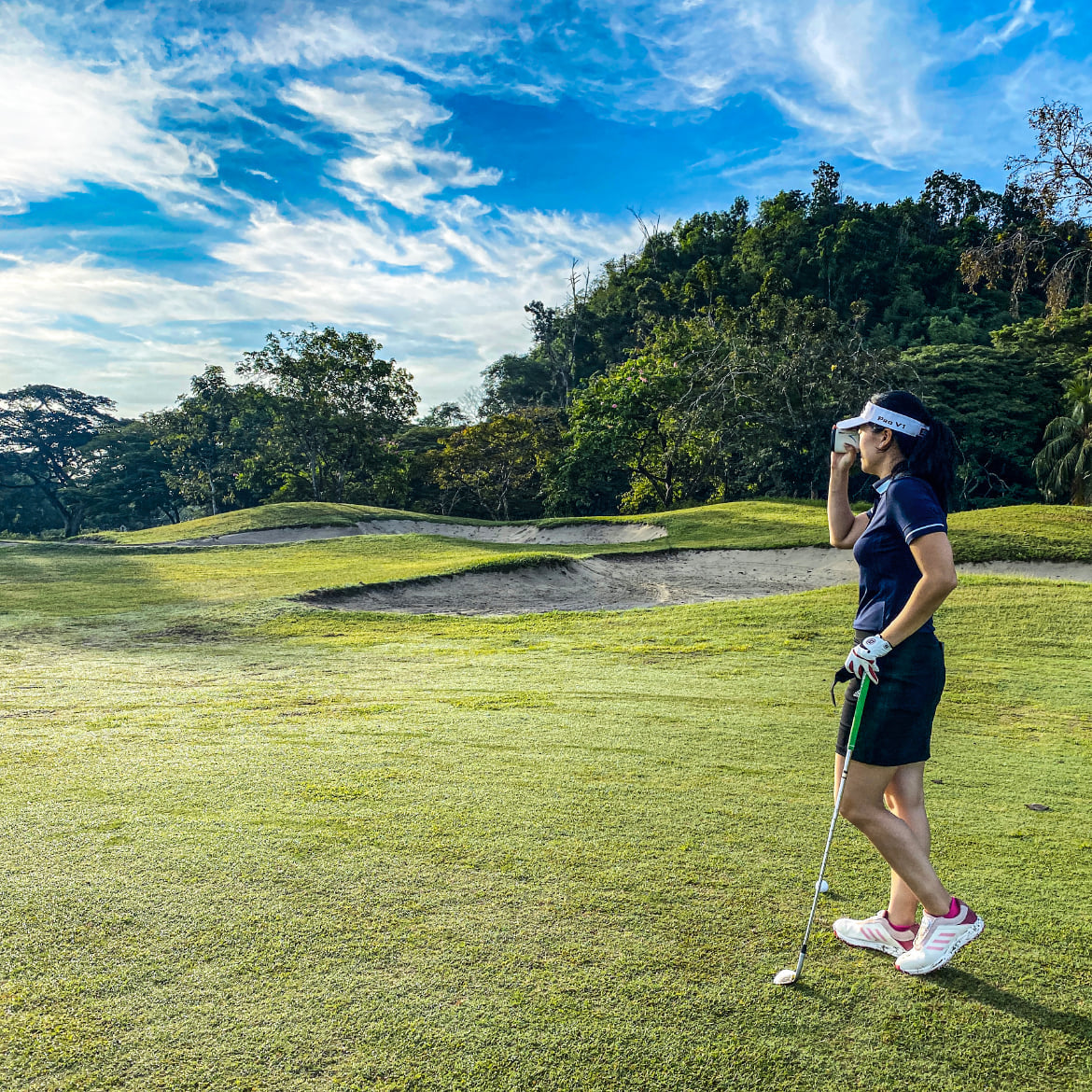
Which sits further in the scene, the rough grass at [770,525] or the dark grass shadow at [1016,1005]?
the rough grass at [770,525]

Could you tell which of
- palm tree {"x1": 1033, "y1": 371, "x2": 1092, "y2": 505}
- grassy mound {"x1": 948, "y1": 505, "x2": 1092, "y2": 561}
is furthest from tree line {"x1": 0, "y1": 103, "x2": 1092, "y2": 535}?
grassy mound {"x1": 948, "y1": 505, "x2": 1092, "y2": 561}

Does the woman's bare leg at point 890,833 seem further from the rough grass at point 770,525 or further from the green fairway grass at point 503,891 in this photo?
the rough grass at point 770,525

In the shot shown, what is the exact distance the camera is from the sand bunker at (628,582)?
16328 millimetres

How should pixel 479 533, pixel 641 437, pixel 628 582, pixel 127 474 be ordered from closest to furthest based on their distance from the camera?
1. pixel 628 582
2. pixel 479 533
3. pixel 641 437
4. pixel 127 474

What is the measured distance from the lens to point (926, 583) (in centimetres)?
292

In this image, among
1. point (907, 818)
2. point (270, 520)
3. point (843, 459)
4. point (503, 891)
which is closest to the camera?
point (907, 818)

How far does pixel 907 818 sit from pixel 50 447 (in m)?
71.7

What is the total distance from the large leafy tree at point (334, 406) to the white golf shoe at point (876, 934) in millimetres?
47492

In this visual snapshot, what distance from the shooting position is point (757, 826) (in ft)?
14.3

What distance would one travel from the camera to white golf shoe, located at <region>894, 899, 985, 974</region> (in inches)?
121

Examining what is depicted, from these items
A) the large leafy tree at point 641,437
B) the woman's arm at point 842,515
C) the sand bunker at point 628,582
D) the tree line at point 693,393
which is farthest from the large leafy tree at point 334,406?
the woman's arm at point 842,515

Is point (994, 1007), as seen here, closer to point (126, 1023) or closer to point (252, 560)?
point (126, 1023)

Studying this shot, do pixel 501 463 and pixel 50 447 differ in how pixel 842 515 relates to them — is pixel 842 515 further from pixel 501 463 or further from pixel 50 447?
pixel 50 447

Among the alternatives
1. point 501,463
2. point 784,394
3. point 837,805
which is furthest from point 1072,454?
point 837,805
